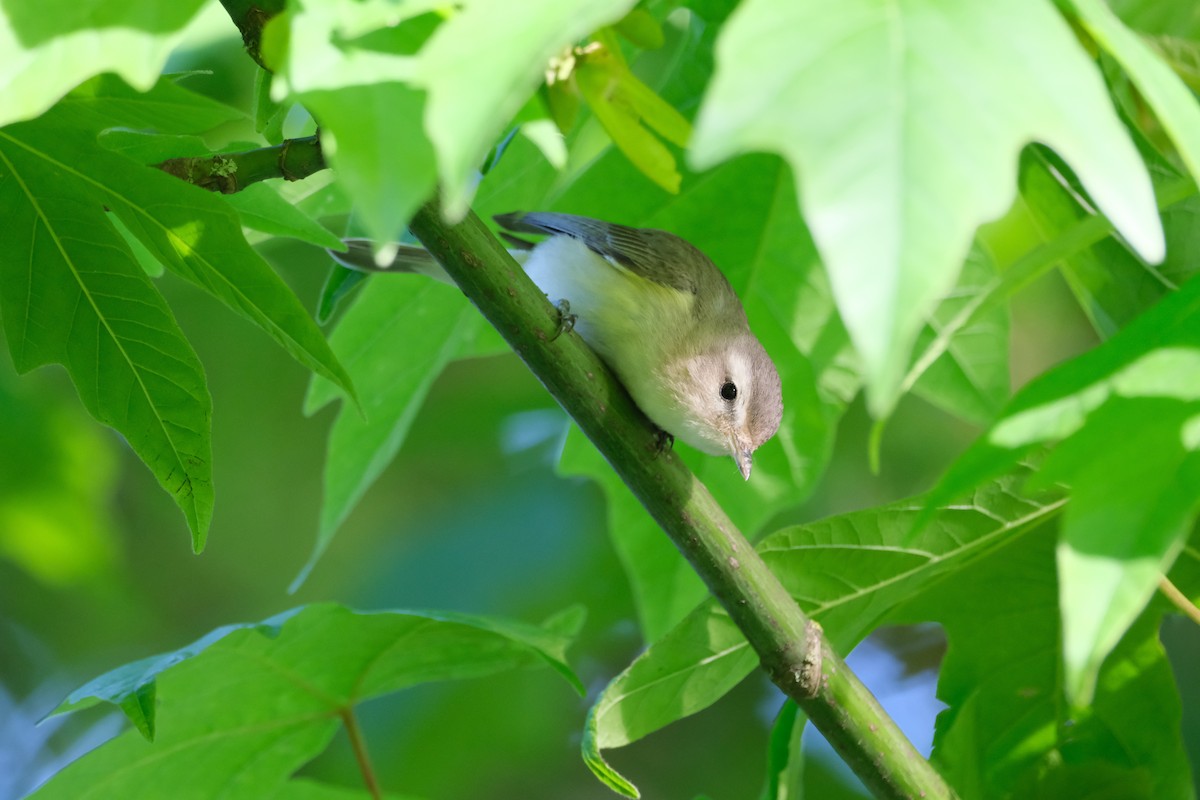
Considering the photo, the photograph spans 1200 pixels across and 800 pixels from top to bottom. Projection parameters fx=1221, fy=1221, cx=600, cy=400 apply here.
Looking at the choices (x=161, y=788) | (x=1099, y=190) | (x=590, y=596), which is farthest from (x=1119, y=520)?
(x=590, y=596)

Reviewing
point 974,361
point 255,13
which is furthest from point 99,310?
point 974,361

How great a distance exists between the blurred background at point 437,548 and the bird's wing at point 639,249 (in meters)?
1.33

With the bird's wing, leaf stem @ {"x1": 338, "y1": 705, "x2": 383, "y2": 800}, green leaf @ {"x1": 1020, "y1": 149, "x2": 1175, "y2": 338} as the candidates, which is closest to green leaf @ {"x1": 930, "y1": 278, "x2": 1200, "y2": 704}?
green leaf @ {"x1": 1020, "y1": 149, "x2": 1175, "y2": 338}

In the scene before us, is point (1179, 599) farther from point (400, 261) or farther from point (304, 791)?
point (400, 261)

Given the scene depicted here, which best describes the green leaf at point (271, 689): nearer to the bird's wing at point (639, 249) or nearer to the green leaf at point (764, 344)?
the green leaf at point (764, 344)

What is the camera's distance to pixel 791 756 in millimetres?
1609

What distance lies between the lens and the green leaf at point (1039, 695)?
1738 millimetres

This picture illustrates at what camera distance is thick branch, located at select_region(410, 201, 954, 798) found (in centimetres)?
144

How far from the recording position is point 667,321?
2.50 m

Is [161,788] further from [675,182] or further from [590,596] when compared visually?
[590,596]

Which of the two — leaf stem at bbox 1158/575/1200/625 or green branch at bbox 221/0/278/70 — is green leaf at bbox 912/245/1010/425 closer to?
leaf stem at bbox 1158/575/1200/625

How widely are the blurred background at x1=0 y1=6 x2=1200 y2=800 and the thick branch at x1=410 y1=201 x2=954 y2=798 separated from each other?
2343mm

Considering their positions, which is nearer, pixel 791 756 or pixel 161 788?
pixel 791 756

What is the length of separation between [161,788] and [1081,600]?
1.46 meters
